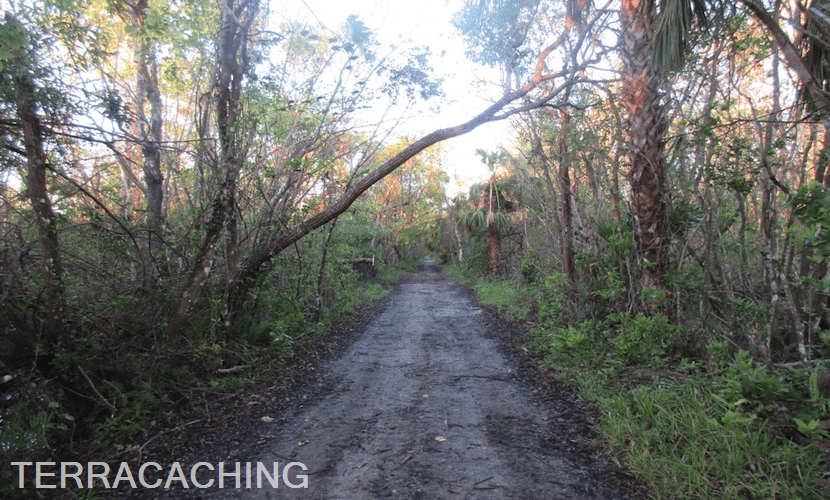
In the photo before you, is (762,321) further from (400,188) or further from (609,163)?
(400,188)

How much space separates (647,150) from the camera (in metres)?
5.77

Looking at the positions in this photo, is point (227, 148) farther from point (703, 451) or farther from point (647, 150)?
point (703, 451)

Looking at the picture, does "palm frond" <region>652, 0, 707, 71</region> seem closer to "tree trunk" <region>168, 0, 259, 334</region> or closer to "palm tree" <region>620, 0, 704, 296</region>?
"palm tree" <region>620, 0, 704, 296</region>

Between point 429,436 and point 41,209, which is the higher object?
point 41,209

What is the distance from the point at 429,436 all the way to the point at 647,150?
449cm

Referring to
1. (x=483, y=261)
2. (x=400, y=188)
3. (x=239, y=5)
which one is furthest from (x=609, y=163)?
(x=400, y=188)

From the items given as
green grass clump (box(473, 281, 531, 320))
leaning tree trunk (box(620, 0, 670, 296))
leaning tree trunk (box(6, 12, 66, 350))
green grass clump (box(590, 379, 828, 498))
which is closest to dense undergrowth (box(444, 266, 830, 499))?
green grass clump (box(590, 379, 828, 498))

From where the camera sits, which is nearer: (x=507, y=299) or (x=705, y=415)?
(x=705, y=415)

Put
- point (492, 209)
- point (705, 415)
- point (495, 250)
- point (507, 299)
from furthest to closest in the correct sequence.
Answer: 1. point (495, 250)
2. point (492, 209)
3. point (507, 299)
4. point (705, 415)

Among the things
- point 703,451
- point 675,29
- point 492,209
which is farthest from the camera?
point 492,209

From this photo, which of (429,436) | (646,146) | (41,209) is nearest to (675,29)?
(646,146)

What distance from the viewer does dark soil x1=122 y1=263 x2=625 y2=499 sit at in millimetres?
3227

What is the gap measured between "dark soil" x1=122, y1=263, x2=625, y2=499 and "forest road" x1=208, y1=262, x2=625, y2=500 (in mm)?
11

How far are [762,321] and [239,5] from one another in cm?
786
